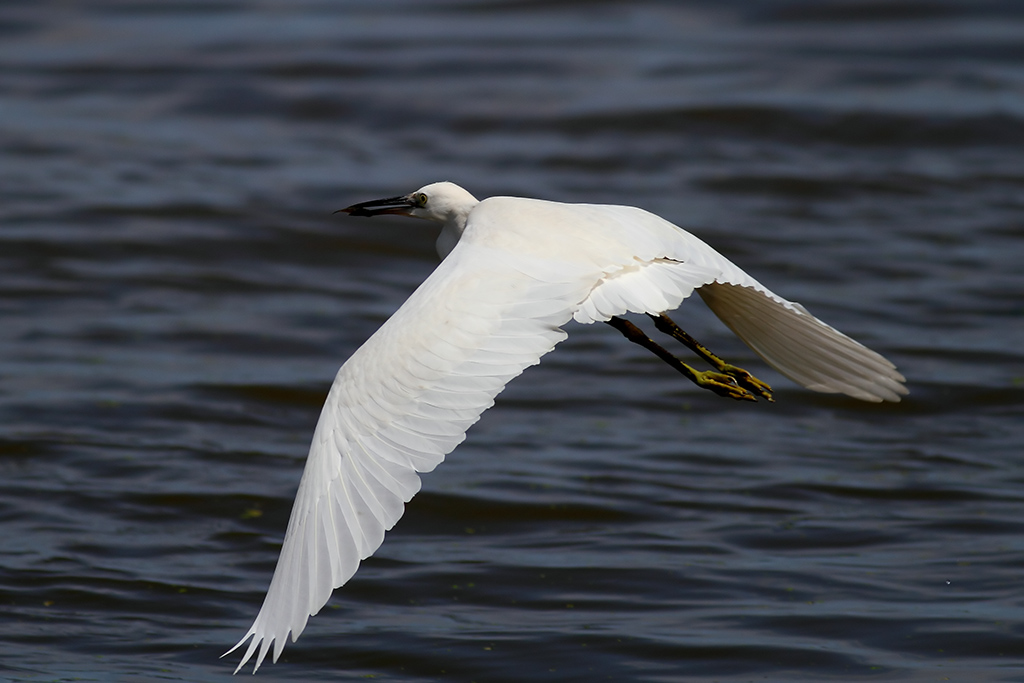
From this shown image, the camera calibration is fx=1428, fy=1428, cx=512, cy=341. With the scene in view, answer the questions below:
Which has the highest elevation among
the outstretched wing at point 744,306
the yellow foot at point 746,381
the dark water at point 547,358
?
the outstretched wing at point 744,306

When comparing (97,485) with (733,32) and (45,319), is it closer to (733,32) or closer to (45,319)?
(45,319)

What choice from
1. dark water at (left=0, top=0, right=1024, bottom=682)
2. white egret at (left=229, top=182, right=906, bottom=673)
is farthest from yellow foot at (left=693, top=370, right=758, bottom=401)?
dark water at (left=0, top=0, right=1024, bottom=682)

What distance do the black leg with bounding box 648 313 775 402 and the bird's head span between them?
860mm

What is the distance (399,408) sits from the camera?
408 cm

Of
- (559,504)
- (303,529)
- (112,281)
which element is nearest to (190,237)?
(112,281)

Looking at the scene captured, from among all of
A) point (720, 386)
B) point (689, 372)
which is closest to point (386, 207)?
point (689, 372)

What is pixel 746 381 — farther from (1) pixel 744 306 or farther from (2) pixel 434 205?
(2) pixel 434 205

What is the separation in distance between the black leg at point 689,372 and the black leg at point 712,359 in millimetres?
30

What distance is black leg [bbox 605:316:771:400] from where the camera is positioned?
5602 millimetres

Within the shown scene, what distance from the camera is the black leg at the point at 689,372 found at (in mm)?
5602

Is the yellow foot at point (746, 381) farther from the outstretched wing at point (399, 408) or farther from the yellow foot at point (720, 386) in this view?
the outstretched wing at point (399, 408)

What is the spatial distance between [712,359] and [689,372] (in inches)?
8.1

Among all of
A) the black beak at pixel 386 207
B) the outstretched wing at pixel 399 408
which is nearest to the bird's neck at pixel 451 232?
the black beak at pixel 386 207

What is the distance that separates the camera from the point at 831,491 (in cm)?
795
